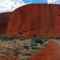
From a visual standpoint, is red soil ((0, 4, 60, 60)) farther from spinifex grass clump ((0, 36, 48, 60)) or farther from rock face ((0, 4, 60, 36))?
spinifex grass clump ((0, 36, 48, 60))

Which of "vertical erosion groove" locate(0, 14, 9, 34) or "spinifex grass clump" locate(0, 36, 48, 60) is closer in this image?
"spinifex grass clump" locate(0, 36, 48, 60)

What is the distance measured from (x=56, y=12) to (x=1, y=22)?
389 inches

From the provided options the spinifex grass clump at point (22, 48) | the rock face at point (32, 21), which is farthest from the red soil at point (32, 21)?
the spinifex grass clump at point (22, 48)

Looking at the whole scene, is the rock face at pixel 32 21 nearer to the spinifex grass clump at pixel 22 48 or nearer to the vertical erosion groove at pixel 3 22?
the vertical erosion groove at pixel 3 22

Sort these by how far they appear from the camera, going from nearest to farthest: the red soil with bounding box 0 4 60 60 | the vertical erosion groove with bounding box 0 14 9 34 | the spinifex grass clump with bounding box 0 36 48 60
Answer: the spinifex grass clump with bounding box 0 36 48 60 < the red soil with bounding box 0 4 60 60 < the vertical erosion groove with bounding box 0 14 9 34

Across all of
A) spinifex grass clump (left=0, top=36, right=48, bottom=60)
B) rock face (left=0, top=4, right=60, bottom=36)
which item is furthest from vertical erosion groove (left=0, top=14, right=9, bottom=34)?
spinifex grass clump (left=0, top=36, right=48, bottom=60)

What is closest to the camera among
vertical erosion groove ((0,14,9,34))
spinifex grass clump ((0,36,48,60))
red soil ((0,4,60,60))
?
spinifex grass clump ((0,36,48,60))

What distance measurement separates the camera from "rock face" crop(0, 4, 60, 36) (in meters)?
39.7

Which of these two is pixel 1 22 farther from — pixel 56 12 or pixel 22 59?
pixel 22 59

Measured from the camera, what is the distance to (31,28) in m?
40.2

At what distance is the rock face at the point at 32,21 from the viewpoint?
130 feet

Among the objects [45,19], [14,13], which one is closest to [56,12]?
[45,19]

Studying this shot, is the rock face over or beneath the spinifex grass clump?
over

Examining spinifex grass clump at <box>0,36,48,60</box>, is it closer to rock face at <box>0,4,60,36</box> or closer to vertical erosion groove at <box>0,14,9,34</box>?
rock face at <box>0,4,60,36</box>
